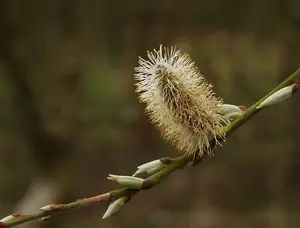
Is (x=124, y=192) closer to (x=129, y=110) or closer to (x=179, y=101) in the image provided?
(x=179, y=101)

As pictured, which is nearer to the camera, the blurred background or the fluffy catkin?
the fluffy catkin

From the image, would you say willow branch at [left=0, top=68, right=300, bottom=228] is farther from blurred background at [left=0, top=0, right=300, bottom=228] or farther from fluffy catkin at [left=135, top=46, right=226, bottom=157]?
blurred background at [left=0, top=0, right=300, bottom=228]

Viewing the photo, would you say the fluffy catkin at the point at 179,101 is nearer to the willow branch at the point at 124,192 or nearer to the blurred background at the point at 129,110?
the willow branch at the point at 124,192

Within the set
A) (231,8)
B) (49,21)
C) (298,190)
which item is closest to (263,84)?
(231,8)

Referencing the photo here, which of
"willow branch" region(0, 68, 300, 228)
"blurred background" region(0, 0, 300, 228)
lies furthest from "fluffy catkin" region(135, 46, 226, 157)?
"blurred background" region(0, 0, 300, 228)

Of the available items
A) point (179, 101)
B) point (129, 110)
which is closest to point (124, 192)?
point (179, 101)
